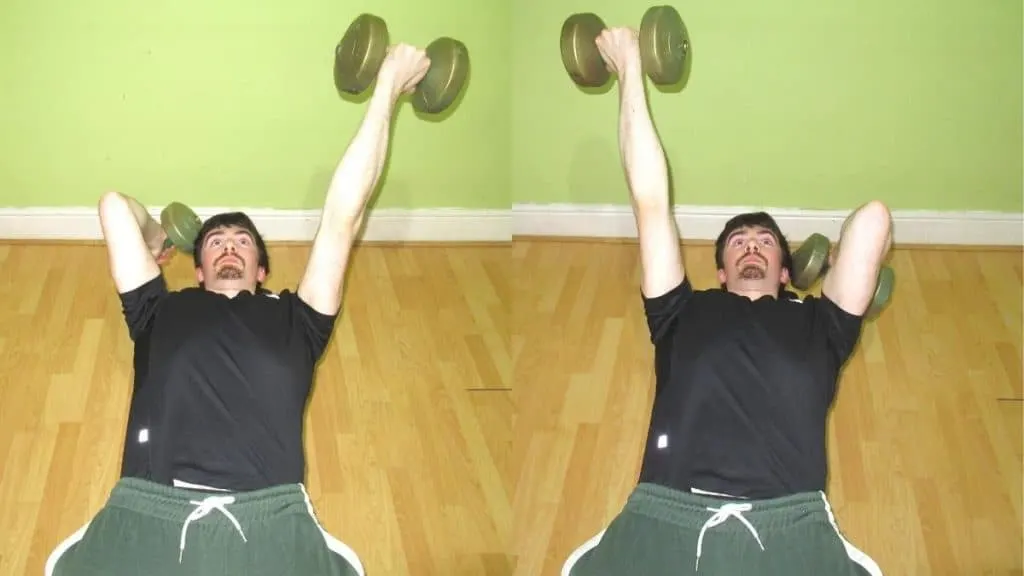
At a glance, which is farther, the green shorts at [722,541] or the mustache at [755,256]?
the mustache at [755,256]

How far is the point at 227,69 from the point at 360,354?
2.72 ft

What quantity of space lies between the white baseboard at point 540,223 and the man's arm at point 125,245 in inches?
15.5

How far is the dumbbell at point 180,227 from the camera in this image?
8.05 ft

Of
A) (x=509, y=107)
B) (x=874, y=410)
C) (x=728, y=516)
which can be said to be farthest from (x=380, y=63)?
(x=874, y=410)

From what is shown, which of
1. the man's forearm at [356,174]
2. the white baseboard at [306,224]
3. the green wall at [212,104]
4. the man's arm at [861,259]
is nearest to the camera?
the man's arm at [861,259]

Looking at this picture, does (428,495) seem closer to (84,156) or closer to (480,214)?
(480,214)

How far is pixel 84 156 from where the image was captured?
272 cm

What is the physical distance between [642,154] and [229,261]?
40.0 inches

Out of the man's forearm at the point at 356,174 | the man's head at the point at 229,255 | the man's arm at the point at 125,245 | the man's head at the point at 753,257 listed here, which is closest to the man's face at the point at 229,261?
the man's head at the point at 229,255

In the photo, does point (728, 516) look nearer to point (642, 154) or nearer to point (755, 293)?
point (755, 293)

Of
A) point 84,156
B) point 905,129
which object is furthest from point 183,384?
point 905,129

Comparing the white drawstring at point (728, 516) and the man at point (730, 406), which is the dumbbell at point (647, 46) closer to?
the man at point (730, 406)

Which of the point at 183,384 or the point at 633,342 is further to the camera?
the point at 633,342

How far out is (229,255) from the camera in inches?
95.7
